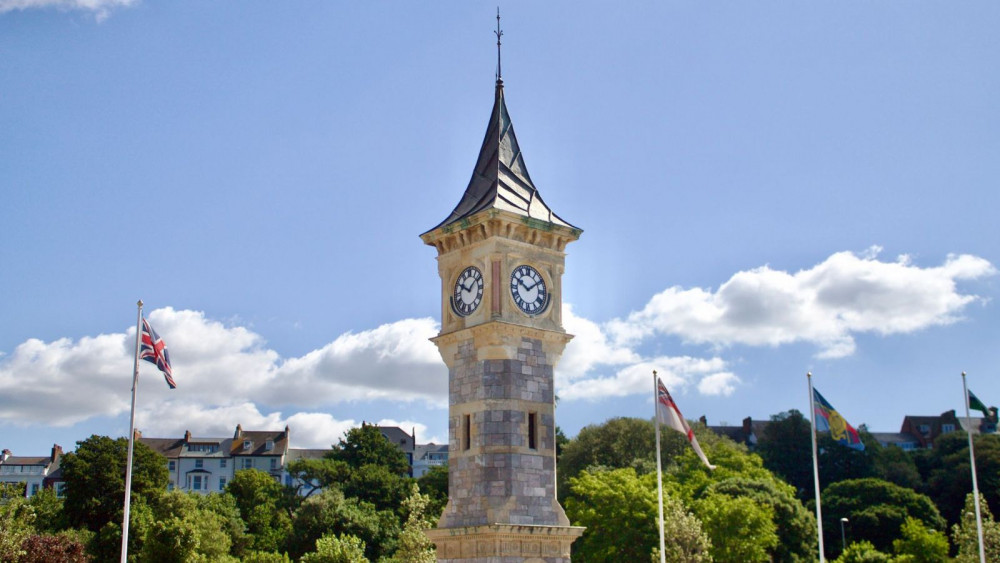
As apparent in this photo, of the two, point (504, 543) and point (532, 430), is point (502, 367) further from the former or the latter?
point (504, 543)

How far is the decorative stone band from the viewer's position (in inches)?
1227

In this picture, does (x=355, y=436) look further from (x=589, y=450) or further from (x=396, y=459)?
(x=589, y=450)

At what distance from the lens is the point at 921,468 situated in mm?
93562

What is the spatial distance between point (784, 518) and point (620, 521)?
14604 millimetres

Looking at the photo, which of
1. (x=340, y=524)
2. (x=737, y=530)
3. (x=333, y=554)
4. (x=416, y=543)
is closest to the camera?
(x=416, y=543)

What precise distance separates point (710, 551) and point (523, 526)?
91.7ft

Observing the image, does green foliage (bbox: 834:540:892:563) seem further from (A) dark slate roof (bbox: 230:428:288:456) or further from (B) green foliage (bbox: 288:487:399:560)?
(A) dark slate roof (bbox: 230:428:288:456)

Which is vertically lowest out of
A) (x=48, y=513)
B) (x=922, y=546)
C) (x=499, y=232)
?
(x=922, y=546)

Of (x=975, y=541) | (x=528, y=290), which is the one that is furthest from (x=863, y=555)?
(x=528, y=290)

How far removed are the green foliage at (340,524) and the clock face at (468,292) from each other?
130 ft

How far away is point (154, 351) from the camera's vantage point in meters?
28.8

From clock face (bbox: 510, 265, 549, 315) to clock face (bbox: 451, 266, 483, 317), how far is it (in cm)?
106

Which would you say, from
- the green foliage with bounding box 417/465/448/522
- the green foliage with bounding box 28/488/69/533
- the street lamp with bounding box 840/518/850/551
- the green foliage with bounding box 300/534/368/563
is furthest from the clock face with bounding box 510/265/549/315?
the street lamp with bounding box 840/518/850/551

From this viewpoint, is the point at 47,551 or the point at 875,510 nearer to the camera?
the point at 47,551
